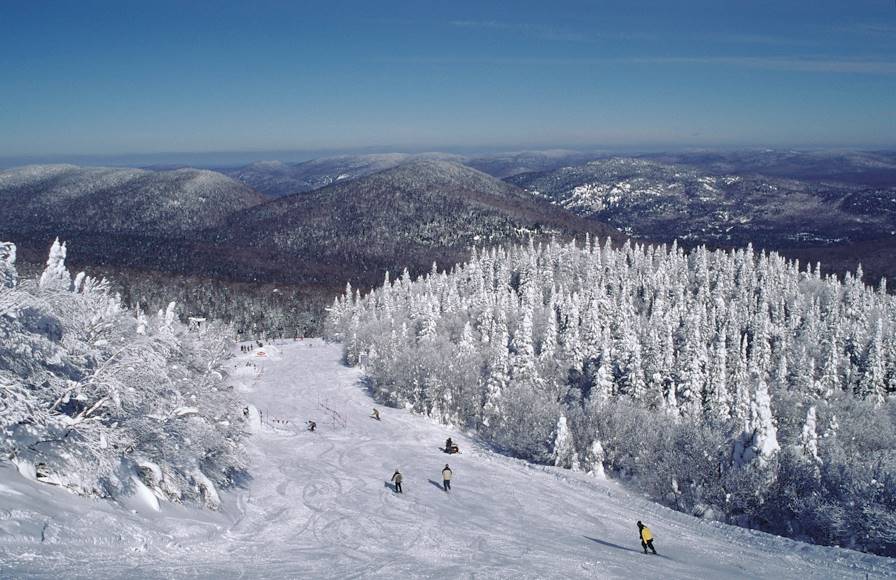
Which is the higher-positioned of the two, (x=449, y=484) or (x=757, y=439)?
(x=449, y=484)

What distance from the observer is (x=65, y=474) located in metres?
17.2

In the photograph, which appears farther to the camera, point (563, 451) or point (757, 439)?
point (563, 451)

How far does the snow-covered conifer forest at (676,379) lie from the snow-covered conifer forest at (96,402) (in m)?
29.9

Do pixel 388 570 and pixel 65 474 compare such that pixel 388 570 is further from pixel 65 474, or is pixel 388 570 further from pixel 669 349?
pixel 669 349

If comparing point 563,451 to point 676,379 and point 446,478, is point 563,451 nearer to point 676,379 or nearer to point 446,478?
point 446,478

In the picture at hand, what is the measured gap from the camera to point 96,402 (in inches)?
753

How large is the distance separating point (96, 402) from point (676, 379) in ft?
218

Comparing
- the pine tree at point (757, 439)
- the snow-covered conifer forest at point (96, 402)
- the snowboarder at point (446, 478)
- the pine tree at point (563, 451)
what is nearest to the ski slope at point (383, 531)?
the snowboarder at point (446, 478)

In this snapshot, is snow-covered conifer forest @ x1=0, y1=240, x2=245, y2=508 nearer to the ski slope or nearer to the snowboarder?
the ski slope

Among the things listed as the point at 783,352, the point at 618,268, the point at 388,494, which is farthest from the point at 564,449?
the point at 618,268

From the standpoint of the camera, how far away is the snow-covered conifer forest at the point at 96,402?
16.8 meters

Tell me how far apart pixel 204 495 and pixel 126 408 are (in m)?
4.62

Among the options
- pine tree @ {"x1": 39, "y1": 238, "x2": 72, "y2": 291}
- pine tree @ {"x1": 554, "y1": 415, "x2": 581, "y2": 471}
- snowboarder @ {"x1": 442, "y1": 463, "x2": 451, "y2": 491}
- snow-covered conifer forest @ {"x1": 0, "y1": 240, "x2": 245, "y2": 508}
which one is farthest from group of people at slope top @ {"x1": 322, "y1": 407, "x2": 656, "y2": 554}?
pine tree @ {"x1": 39, "y1": 238, "x2": 72, "y2": 291}

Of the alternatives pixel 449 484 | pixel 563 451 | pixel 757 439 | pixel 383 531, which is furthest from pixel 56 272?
pixel 757 439
